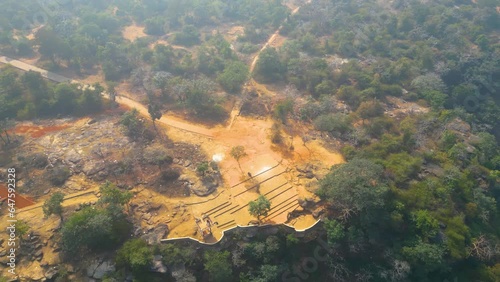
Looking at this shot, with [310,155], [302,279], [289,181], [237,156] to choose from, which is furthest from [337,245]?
[237,156]

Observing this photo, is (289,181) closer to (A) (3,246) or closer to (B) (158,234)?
(B) (158,234)

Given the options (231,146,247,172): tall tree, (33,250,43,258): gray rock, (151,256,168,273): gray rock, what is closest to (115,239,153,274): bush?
(151,256,168,273): gray rock

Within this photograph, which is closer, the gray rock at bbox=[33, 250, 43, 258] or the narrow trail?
the gray rock at bbox=[33, 250, 43, 258]

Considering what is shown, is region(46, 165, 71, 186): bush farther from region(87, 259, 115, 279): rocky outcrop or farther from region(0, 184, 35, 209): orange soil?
region(87, 259, 115, 279): rocky outcrop

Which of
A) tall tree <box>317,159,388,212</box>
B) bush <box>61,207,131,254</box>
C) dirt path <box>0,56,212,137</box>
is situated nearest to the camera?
bush <box>61,207,131,254</box>

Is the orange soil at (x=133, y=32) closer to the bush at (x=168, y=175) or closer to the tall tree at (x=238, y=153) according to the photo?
the bush at (x=168, y=175)

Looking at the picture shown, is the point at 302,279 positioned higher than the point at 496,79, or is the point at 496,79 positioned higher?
the point at 496,79

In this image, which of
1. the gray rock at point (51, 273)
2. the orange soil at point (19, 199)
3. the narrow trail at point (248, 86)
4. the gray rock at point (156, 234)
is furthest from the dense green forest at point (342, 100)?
the orange soil at point (19, 199)

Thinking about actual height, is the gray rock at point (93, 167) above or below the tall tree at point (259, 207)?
below
